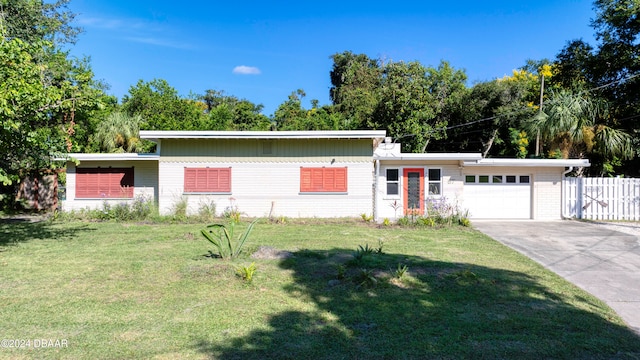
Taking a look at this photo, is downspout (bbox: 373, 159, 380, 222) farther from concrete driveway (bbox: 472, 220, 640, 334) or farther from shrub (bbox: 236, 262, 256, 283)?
shrub (bbox: 236, 262, 256, 283)

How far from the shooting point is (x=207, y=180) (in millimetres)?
15336

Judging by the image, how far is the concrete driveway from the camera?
6129 millimetres

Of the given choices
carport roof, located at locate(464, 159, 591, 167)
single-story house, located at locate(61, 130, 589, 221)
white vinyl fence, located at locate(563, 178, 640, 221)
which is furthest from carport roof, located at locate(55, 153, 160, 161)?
white vinyl fence, located at locate(563, 178, 640, 221)

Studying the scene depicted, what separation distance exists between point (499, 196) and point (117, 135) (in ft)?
61.6

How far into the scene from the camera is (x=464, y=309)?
5199 mm

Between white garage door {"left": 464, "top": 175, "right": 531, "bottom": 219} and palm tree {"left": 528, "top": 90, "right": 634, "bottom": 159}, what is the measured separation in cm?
255

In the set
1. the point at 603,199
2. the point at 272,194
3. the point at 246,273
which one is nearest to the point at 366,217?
the point at 272,194

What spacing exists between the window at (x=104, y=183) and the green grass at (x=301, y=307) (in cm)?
747

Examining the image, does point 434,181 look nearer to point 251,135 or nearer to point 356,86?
point 251,135

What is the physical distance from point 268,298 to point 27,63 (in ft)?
23.7

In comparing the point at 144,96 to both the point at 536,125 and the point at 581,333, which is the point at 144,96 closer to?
the point at 536,125

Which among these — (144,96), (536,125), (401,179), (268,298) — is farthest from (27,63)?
(144,96)

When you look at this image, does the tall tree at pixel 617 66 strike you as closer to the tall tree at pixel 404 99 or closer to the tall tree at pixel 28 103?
the tall tree at pixel 404 99

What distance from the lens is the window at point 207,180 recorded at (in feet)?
50.1
